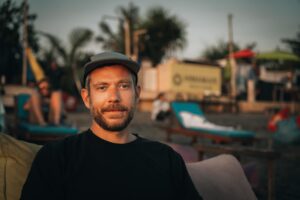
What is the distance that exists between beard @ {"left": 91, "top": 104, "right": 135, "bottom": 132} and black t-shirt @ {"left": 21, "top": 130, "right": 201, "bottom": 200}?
0.23 feet

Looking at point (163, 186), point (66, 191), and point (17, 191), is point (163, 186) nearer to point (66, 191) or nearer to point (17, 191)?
point (66, 191)

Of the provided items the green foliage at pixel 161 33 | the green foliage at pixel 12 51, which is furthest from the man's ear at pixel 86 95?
the green foliage at pixel 161 33

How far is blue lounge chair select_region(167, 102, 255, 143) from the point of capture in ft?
24.8

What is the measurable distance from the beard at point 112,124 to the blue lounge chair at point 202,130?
20.0 feet

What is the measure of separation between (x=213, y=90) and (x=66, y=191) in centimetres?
2574

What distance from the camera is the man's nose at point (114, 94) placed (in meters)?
1.68

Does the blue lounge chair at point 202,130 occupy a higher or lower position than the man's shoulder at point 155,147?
lower

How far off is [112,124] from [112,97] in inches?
5.1

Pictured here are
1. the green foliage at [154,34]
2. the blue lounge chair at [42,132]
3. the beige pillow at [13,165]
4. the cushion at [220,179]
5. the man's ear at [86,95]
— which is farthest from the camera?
the green foliage at [154,34]

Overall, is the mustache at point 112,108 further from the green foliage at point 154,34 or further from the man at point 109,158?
the green foliage at point 154,34

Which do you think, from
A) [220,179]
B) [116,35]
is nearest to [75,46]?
[116,35]

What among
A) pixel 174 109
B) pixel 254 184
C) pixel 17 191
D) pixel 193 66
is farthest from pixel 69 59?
pixel 17 191

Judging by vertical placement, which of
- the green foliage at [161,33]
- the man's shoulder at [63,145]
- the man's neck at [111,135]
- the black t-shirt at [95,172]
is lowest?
the black t-shirt at [95,172]

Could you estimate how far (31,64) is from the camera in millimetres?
17281
